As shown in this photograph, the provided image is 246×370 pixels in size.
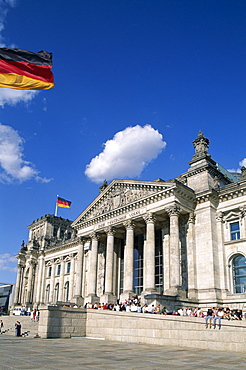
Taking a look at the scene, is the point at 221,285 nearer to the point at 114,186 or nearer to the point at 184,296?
the point at 184,296

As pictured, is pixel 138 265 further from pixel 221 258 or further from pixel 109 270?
pixel 221 258

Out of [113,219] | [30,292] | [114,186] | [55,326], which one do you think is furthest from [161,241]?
[30,292]

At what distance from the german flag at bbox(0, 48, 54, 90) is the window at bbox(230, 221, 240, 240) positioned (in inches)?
934

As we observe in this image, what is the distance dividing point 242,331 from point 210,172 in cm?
2131

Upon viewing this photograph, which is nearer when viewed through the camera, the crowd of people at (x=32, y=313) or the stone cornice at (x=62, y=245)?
the crowd of people at (x=32, y=313)

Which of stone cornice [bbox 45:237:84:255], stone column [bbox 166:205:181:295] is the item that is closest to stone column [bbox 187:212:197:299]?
stone column [bbox 166:205:181:295]

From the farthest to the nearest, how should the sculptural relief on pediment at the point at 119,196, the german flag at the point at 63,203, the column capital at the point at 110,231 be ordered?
1. the german flag at the point at 63,203
2. the column capital at the point at 110,231
3. the sculptural relief on pediment at the point at 119,196

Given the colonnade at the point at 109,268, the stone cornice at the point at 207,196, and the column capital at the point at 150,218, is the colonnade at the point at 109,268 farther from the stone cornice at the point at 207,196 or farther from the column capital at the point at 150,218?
the stone cornice at the point at 207,196

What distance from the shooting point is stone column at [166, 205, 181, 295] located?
3222 centimetres

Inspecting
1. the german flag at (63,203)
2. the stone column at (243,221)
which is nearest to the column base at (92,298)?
the stone column at (243,221)

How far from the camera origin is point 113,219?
41625 mm

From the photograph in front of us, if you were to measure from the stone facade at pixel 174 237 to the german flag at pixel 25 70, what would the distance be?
18.7m

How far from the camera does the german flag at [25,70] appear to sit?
63.1ft

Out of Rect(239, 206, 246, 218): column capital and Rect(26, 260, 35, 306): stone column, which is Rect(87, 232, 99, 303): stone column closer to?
Rect(239, 206, 246, 218): column capital
